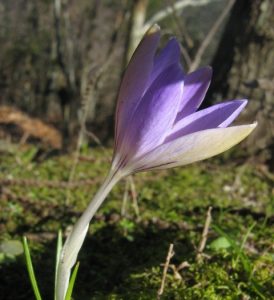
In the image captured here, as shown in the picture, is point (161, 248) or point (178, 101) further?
point (161, 248)

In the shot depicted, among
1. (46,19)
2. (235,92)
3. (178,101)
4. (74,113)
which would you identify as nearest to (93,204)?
(178,101)

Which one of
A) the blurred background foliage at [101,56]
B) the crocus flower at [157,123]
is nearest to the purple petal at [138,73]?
the crocus flower at [157,123]

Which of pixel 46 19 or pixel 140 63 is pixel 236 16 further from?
pixel 46 19

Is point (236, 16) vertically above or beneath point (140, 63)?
above

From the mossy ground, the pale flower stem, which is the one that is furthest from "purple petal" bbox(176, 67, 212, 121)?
the mossy ground

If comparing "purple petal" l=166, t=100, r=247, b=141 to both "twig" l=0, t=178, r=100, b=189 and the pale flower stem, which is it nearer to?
the pale flower stem

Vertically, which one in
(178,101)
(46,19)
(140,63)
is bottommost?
(178,101)

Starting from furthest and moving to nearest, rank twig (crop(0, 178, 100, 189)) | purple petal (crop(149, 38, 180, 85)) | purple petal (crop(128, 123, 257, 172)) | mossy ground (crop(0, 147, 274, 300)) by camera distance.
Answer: twig (crop(0, 178, 100, 189)), mossy ground (crop(0, 147, 274, 300)), purple petal (crop(149, 38, 180, 85)), purple petal (crop(128, 123, 257, 172))

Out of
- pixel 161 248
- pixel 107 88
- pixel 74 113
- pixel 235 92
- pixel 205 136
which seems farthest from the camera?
pixel 107 88

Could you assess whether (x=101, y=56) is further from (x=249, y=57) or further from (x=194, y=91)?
(x=194, y=91)
